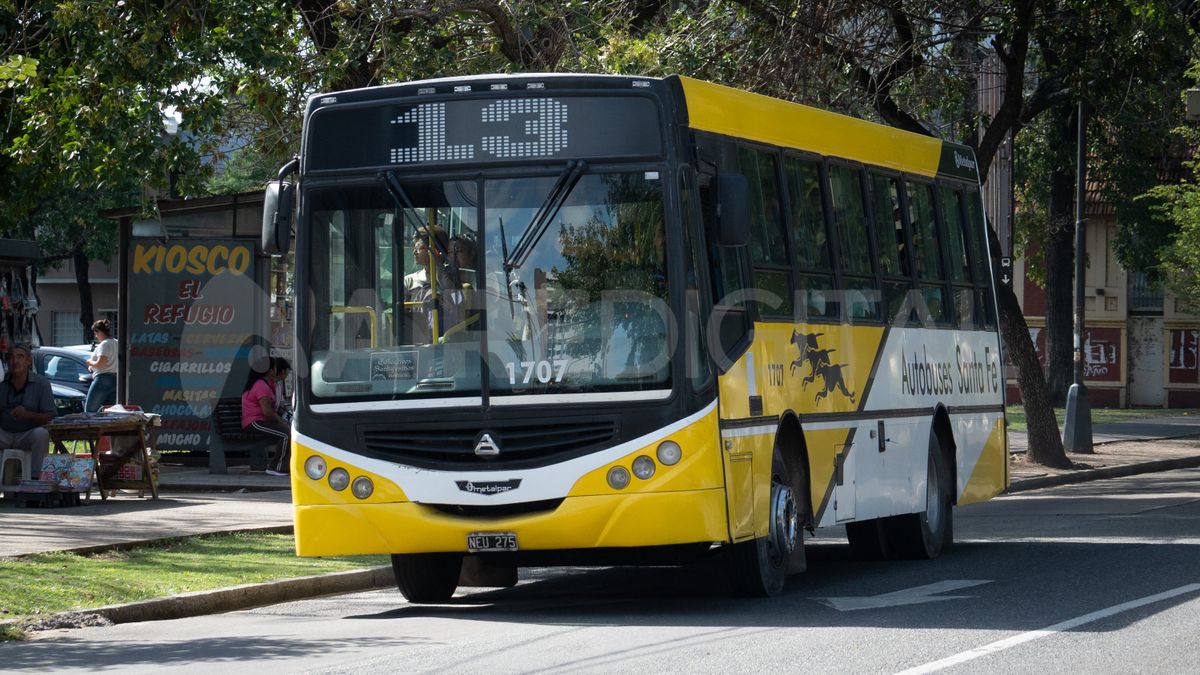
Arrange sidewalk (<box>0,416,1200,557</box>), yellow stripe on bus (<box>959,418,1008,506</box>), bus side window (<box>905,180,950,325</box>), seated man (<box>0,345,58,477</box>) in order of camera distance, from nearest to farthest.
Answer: bus side window (<box>905,180,950,325</box>) → sidewalk (<box>0,416,1200,557</box>) → yellow stripe on bus (<box>959,418,1008,506</box>) → seated man (<box>0,345,58,477</box>)

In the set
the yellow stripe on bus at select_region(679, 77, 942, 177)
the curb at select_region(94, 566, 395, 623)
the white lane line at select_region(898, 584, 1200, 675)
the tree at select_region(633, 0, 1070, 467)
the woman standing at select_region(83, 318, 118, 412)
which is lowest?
the curb at select_region(94, 566, 395, 623)

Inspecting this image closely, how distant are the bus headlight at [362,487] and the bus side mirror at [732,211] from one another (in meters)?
2.44

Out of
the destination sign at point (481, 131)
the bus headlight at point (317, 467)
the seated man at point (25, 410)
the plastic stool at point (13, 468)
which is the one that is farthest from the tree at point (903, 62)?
the bus headlight at point (317, 467)

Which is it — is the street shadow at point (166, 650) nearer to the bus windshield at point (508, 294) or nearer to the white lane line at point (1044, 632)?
the bus windshield at point (508, 294)

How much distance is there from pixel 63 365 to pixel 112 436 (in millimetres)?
16898

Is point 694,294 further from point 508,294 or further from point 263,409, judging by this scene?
point 263,409

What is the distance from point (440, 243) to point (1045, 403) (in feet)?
57.2

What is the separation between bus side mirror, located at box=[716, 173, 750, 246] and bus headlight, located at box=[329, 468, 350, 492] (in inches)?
100

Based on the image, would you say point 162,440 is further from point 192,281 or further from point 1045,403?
point 1045,403

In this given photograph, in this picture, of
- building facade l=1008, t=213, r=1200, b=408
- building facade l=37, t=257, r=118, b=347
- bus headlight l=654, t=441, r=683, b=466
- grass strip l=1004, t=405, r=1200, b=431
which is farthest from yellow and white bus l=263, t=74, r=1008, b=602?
building facade l=37, t=257, r=118, b=347

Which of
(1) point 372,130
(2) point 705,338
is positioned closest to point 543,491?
(2) point 705,338

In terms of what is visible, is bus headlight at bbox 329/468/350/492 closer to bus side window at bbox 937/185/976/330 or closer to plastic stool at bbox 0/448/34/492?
bus side window at bbox 937/185/976/330

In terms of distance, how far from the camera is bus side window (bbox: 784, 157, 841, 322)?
12.4m

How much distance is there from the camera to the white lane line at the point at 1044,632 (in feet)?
28.2
